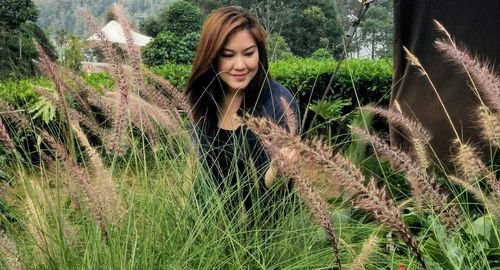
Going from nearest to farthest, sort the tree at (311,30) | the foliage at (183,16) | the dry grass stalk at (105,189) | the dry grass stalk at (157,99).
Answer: the dry grass stalk at (105,189) → the dry grass stalk at (157,99) → the foliage at (183,16) → the tree at (311,30)

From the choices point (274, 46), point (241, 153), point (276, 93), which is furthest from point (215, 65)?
point (274, 46)

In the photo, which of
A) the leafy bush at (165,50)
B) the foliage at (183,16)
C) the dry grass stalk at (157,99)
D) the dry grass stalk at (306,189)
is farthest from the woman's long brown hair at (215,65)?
the foliage at (183,16)

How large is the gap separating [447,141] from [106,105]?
215 centimetres

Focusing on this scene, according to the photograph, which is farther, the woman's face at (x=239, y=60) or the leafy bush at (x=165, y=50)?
the leafy bush at (x=165, y=50)

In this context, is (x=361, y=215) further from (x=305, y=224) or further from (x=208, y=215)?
(x=208, y=215)

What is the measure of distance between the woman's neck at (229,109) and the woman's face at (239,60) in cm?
6

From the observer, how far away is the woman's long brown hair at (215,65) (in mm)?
3051

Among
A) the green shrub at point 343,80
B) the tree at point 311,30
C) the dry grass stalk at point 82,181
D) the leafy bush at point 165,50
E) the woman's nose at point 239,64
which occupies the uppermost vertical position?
the dry grass stalk at point 82,181

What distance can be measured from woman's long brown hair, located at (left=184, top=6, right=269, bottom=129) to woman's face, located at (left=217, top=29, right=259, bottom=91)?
0.02 metres

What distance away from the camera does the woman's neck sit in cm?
309

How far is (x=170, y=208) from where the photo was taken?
2.53 metres

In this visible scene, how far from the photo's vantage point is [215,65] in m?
3.12

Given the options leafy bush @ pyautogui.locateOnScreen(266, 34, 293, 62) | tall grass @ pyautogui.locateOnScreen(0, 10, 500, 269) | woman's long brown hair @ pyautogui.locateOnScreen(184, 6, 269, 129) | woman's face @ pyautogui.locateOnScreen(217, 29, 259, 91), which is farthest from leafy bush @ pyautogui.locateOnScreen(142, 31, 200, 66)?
tall grass @ pyautogui.locateOnScreen(0, 10, 500, 269)

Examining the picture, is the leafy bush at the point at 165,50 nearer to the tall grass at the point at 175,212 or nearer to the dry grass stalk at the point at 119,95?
the tall grass at the point at 175,212
